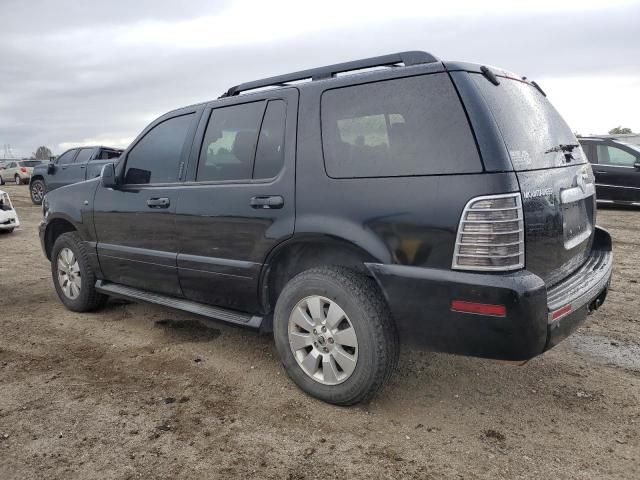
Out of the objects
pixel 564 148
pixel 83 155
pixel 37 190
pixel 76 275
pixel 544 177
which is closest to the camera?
pixel 544 177

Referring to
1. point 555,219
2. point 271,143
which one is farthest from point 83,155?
point 555,219

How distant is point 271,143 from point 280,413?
158 centimetres

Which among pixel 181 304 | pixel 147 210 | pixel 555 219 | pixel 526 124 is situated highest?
pixel 526 124

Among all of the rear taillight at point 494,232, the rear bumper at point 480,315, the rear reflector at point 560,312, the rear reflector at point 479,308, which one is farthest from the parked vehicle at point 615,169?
the rear reflector at point 479,308

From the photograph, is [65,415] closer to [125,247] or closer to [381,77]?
[125,247]

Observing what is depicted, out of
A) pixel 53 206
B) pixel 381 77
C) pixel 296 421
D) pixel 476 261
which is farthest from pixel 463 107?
pixel 53 206

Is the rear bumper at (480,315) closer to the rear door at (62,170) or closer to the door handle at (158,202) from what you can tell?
the door handle at (158,202)

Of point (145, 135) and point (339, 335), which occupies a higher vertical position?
point (145, 135)

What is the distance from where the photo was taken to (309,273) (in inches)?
115

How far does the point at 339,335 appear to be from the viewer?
2.81 metres

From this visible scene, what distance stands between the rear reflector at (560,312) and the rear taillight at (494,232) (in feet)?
0.98

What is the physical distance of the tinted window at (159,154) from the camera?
3.82m

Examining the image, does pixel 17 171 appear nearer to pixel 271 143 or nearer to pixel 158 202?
pixel 158 202

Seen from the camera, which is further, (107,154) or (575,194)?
(107,154)
